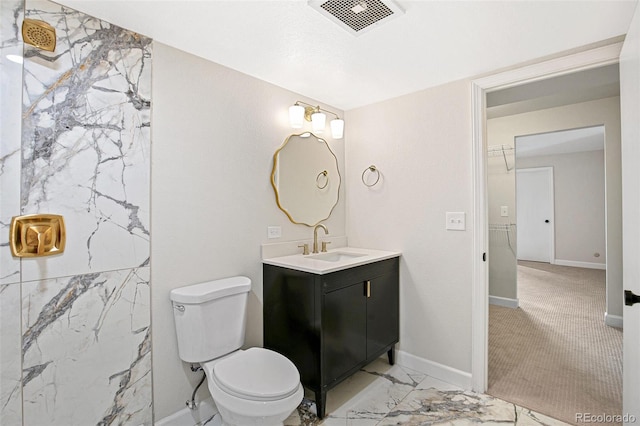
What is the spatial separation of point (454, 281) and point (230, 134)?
1.82m

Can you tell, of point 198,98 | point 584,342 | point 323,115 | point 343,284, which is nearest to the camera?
point 198,98

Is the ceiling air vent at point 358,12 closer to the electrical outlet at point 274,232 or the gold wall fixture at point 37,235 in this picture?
the electrical outlet at point 274,232

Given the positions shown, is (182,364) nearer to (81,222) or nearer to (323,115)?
(81,222)

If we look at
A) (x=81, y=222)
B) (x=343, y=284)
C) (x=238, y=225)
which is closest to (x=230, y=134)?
(x=238, y=225)

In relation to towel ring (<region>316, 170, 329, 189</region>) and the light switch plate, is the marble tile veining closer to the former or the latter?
the light switch plate

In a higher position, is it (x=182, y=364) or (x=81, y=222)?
(x=81, y=222)

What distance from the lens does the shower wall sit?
4.33ft

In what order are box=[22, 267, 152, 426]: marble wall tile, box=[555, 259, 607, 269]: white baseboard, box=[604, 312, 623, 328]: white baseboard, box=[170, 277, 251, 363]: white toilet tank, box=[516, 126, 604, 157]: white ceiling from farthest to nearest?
box=[555, 259, 607, 269]: white baseboard, box=[516, 126, 604, 157]: white ceiling, box=[604, 312, 623, 328]: white baseboard, box=[170, 277, 251, 363]: white toilet tank, box=[22, 267, 152, 426]: marble wall tile

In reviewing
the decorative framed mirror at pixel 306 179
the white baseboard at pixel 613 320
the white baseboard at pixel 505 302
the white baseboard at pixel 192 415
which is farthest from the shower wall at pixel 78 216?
the white baseboard at pixel 613 320

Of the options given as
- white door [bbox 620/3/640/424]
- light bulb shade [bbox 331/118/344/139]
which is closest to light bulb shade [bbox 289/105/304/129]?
light bulb shade [bbox 331/118/344/139]

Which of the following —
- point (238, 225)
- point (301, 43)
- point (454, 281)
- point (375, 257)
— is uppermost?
point (301, 43)

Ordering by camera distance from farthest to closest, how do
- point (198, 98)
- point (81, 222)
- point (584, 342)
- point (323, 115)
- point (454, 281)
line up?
point (584, 342), point (323, 115), point (454, 281), point (198, 98), point (81, 222)

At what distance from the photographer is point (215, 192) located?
198 cm

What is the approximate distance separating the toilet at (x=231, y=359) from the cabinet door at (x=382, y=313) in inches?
30.6
